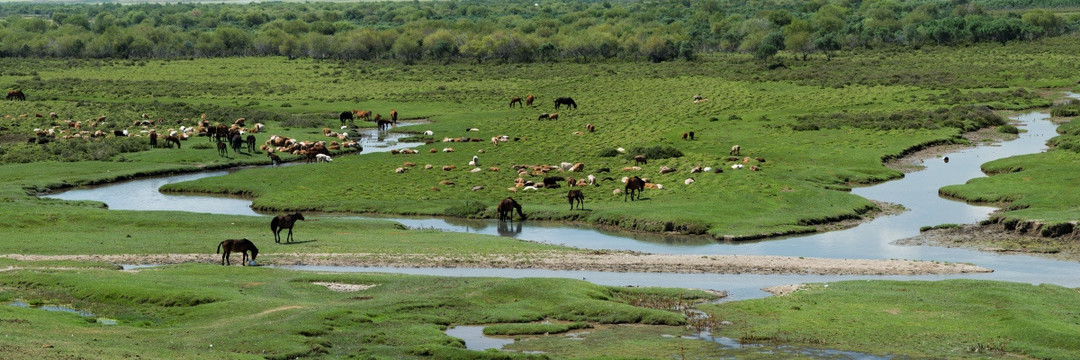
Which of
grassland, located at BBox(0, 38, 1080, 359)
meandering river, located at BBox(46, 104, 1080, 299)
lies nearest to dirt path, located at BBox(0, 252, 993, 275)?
meandering river, located at BBox(46, 104, 1080, 299)

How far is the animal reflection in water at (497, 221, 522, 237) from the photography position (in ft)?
156

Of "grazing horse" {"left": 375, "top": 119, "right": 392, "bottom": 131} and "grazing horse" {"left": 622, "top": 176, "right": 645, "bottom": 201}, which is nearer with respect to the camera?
"grazing horse" {"left": 622, "top": 176, "right": 645, "bottom": 201}

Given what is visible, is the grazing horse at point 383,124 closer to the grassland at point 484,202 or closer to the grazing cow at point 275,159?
the grassland at point 484,202

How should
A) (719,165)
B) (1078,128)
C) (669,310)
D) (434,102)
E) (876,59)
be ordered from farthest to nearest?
(876,59) < (434,102) < (1078,128) < (719,165) < (669,310)

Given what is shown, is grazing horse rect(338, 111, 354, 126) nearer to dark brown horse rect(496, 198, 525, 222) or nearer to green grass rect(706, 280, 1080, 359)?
dark brown horse rect(496, 198, 525, 222)

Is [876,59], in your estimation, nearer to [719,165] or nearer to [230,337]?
[719,165]

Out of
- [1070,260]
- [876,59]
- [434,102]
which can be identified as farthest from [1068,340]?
[876,59]

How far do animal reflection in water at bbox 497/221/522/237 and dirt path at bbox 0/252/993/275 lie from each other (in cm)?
676

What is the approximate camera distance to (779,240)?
44656 millimetres

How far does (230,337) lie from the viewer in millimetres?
25672

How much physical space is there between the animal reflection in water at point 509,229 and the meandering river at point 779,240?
4cm

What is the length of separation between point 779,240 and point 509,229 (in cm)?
1075

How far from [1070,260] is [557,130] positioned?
42.3m

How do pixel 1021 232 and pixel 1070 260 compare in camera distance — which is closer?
pixel 1070 260
